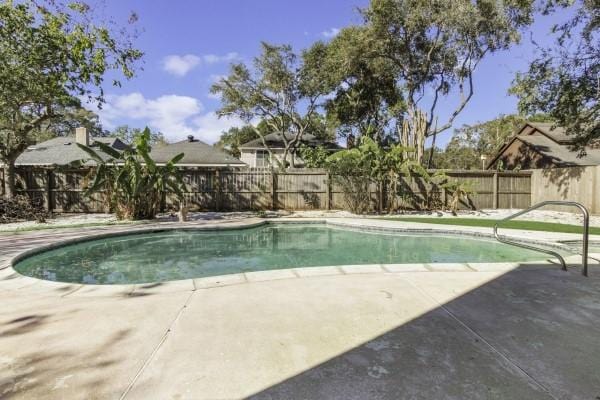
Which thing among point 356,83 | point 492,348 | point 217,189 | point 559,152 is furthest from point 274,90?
point 492,348

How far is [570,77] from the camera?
1262 cm

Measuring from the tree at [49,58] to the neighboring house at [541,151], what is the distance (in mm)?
21384

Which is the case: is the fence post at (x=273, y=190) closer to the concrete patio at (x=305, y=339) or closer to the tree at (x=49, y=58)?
the tree at (x=49, y=58)

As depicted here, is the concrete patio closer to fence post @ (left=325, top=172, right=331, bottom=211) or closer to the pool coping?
the pool coping

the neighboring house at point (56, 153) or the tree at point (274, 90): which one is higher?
the tree at point (274, 90)

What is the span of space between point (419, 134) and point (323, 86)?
829 centimetres

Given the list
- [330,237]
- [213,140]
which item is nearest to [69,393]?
[330,237]

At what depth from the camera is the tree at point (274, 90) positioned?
77.8 ft

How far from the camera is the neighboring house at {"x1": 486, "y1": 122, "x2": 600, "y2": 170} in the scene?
19484 millimetres

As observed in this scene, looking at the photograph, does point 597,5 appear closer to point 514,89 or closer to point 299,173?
point 514,89

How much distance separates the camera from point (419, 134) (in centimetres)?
1895

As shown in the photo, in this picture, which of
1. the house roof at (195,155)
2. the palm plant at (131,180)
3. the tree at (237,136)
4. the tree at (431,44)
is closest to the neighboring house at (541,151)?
the tree at (431,44)

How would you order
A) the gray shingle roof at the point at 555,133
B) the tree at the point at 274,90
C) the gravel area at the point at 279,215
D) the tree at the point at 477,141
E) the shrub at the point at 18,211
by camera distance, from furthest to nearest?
the tree at the point at 477,141 < the tree at the point at 274,90 < the gray shingle roof at the point at 555,133 < the shrub at the point at 18,211 < the gravel area at the point at 279,215

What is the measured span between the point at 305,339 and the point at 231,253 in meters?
5.07
